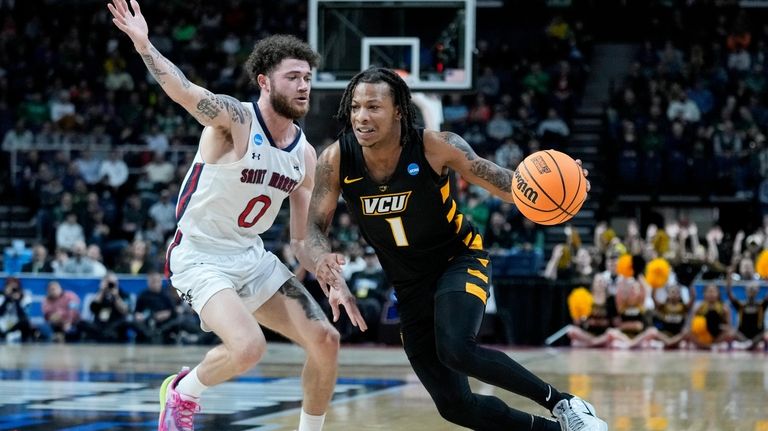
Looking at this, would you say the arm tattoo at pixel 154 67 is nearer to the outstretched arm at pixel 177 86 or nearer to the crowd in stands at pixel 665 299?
the outstretched arm at pixel 177 86

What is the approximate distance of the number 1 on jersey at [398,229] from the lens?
20.9 ft

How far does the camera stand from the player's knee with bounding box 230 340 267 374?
651cm

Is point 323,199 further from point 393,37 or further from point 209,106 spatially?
point 393,37

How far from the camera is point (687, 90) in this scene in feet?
80.8

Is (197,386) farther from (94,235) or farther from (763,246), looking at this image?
(94,235)

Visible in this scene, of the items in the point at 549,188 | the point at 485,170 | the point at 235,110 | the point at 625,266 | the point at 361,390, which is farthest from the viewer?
the point at 625,266

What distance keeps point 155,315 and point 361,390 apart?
9.15 metres

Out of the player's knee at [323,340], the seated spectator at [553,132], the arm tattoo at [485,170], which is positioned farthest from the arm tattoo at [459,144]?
the seated spectator at [553,132]

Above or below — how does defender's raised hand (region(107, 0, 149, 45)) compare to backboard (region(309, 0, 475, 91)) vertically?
below

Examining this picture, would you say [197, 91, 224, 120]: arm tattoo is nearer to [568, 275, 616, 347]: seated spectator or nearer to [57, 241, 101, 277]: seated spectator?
[568, 275, 616, 347]: seated spectator

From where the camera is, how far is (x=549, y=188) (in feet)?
20.5

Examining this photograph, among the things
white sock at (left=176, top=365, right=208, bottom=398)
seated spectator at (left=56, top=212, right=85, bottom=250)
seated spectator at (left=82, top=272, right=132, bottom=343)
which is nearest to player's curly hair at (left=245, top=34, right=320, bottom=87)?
white sock at (left=176, top=365, right=208, bottom=398)

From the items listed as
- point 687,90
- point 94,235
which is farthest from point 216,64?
point 687,90

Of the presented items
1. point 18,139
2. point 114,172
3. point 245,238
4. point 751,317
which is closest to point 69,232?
point 114,172
